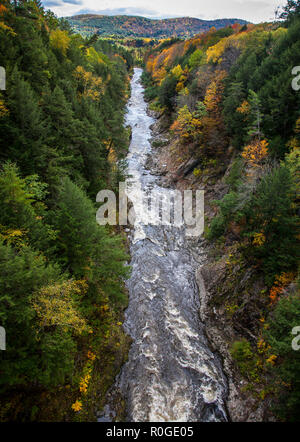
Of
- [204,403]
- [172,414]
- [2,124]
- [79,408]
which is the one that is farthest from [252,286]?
[2,124]

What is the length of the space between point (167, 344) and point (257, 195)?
43.6ft

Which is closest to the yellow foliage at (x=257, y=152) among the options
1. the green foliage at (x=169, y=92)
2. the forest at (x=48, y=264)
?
the forest at (x=48, y=264)

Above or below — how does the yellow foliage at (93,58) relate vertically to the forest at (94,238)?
above

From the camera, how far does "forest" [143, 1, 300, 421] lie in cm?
1314

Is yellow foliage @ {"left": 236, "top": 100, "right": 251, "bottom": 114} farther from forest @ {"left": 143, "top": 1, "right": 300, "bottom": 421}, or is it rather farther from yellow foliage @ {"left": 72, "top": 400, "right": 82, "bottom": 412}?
yellow foliage @ {"left": 72, "top": 400, "right": 82, "bottom": 412}

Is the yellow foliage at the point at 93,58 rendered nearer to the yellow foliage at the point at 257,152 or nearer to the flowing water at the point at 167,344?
the yellow foliage at the point at 257,152

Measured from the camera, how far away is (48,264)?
41.2ft

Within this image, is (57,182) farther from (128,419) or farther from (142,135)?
(142,135)

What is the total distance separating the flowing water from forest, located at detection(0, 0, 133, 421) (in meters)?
1.59

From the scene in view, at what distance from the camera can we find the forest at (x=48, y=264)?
10070 mm

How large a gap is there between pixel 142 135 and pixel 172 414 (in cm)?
5079

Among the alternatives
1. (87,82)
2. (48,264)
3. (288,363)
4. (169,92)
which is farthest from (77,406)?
(169,92)

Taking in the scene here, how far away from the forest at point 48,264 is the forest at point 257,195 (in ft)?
30.2

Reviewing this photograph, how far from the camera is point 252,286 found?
57.3 ft
